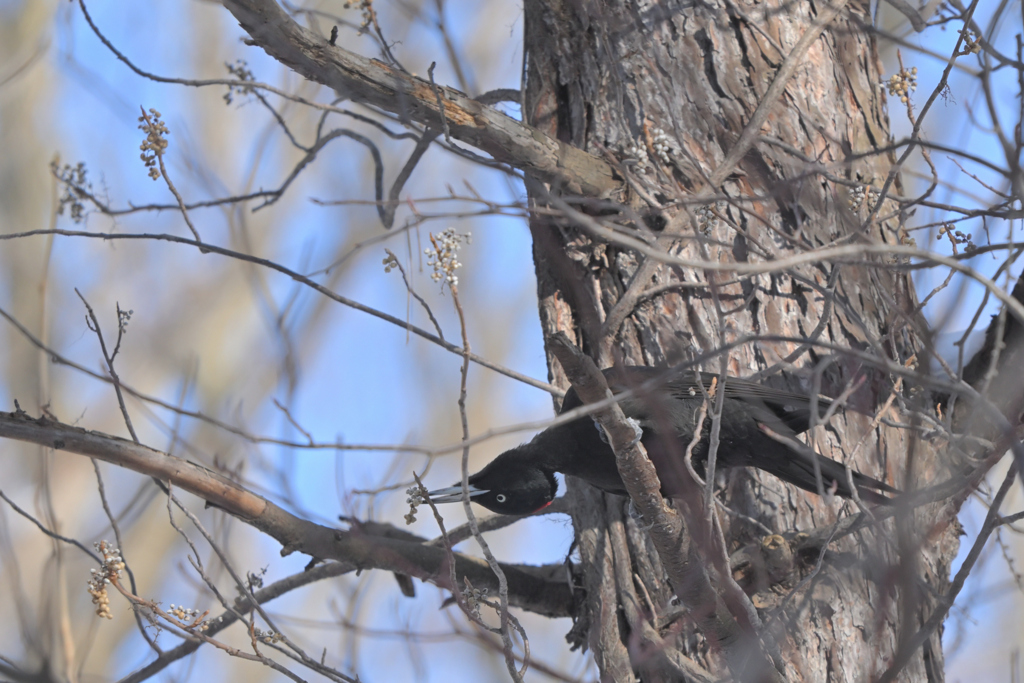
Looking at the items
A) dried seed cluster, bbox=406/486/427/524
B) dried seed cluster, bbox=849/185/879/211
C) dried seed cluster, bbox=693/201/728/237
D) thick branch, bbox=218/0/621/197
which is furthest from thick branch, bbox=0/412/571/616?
dried seed cluster, bbox=849/185/879/211

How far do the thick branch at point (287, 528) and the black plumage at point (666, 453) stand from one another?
26 cm

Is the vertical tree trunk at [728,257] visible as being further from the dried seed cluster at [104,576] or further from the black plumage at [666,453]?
the dried seed cluster at [104,576]

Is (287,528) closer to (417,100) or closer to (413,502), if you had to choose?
(413,502)

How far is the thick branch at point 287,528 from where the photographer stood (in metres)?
2.26

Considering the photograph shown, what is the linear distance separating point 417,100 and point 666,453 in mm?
1371

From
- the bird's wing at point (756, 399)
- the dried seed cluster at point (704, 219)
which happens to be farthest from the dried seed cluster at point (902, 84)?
the bird's wing at point (756, 399)

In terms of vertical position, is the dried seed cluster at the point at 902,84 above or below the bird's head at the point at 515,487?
above

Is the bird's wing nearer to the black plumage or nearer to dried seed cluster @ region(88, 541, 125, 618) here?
the black plumage

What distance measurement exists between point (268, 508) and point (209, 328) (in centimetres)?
740

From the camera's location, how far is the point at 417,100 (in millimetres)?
2604

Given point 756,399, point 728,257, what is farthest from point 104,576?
point 728,257

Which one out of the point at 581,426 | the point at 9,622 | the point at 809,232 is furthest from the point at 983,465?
the point at 9,622

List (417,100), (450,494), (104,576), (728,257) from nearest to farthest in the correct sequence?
(104,576), (417,100), (728,257), (450,494)

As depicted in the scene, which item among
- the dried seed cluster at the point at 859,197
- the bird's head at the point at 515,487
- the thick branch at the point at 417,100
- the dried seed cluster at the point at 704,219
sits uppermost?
the thick branch at the point at 417,100
